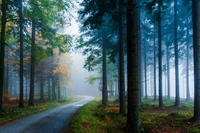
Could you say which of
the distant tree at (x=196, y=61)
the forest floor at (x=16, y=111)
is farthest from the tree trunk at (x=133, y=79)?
the forest floor at (x=16, y=111)

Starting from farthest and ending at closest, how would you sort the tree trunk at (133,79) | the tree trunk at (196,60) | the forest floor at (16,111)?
the forest floor at (16,111) → the tree trunk at (196,60) → the tree trunk at (133,79)

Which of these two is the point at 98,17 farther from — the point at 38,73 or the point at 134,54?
the point at 38,73

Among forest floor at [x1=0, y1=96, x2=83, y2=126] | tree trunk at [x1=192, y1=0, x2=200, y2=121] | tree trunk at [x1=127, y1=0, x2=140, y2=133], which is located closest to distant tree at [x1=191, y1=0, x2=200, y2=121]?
tree trunk at [x1=192, y1=0, x2=200, y2=121]

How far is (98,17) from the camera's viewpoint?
9.16m

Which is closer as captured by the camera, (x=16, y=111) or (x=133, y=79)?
(x=133, y=79)

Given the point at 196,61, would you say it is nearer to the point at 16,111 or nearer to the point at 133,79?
the point at 133,79

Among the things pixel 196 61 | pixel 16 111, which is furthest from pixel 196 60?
→ pixel 16 111

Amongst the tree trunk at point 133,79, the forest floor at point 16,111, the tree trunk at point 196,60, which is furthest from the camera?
the forest floor at point 16,111

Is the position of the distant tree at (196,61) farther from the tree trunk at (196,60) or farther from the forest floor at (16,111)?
the forest floor at (16,111)

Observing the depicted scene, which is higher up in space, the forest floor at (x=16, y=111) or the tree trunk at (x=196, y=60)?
the tree trunk at (x=196, y=60)

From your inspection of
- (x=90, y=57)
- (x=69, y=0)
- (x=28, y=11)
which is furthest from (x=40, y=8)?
(x=90, y=57)

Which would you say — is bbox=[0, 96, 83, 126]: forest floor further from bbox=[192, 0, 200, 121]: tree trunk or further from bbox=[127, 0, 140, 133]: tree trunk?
bbox=[192, 0, 200, 121]: tree trunk

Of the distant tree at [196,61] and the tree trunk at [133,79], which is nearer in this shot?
the tree trunk at [133,79]

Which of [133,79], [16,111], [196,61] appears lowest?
[16,111]
